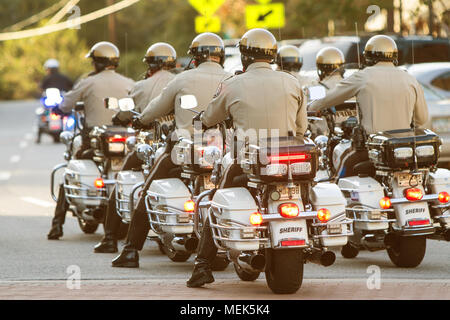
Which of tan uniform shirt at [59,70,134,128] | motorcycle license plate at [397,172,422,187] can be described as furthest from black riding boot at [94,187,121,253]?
motorcycle license plate at [397,172,422,187]

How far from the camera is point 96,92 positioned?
42.9 ft

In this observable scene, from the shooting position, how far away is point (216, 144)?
33.5ft

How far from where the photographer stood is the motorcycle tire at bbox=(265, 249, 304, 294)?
8.39 meters

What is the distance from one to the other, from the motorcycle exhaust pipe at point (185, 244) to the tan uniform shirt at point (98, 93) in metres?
3.37

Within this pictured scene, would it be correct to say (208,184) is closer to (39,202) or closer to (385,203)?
(385,203)

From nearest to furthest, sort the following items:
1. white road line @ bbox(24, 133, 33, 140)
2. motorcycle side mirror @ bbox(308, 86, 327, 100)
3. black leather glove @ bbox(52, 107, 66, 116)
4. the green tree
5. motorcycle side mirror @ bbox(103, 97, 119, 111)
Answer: motorcycle side mirror @ bbox(308, 86, 327, 100), motorcycle side mirror @ bbox(103, 97, 119, 111), black leather glove @ bbox(52, 107, 66, 116), white road line @ bbox(24, 133, 33, 140), the green tree

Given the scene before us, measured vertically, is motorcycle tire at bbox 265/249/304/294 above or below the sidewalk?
above

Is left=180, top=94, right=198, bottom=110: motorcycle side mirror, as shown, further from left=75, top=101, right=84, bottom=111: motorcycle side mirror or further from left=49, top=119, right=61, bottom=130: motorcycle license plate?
left=49, top=119, right=61, bottom=130: motorcycle license plate

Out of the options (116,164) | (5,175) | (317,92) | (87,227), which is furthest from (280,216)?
(5,175)

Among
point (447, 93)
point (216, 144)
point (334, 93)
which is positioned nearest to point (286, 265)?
point (216, 144)

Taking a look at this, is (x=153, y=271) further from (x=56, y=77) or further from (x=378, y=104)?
(x=56, y=77)

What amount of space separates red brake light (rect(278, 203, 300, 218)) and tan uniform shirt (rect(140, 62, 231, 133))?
2.23 metres

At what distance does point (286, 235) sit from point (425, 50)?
39.7ft

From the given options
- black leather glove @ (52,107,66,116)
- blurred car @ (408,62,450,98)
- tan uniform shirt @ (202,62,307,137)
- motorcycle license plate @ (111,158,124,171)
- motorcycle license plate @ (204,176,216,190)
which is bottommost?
motorcycle license plate @ (204,176,216,190)
